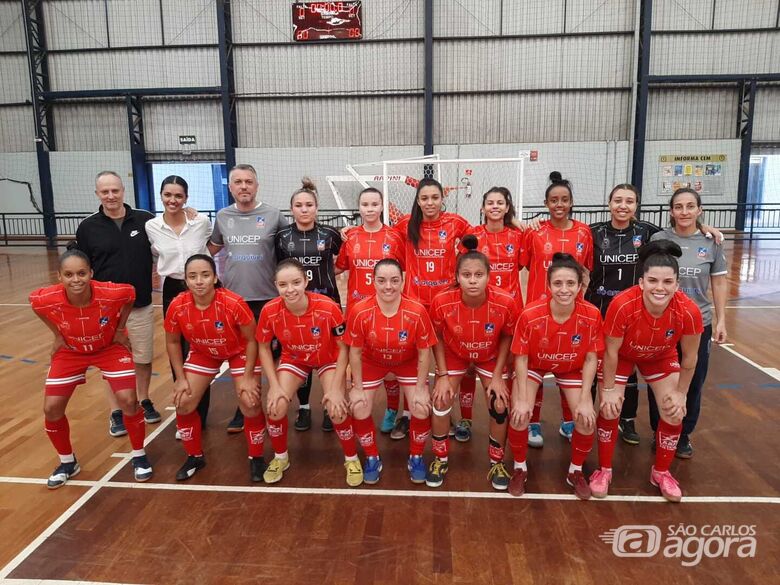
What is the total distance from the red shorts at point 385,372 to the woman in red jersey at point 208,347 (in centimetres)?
71

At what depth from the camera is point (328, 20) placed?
1534cm

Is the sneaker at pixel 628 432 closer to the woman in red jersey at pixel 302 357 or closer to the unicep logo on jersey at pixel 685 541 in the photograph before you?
the unicep logo on jersey at pixel 685 541

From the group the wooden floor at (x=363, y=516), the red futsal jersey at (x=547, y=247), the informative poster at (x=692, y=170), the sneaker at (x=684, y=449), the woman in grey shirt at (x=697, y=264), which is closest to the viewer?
the wooden floor at (x=363, y=516)

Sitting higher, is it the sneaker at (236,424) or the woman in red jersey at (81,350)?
the woman in red jersey at (81,350)

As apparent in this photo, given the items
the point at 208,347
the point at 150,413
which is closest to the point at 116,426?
the point at 150,413

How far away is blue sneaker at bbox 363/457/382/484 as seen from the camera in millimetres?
3412

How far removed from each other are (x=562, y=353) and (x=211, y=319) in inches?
85.6

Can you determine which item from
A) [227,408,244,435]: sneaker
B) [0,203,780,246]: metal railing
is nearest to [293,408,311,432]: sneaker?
[227,408,244,435]: sneaker

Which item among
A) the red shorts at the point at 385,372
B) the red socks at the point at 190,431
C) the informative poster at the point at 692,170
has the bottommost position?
the red socks at the point at 190,431

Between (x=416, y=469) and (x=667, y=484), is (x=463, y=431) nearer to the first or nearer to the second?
(x=416, y=469)

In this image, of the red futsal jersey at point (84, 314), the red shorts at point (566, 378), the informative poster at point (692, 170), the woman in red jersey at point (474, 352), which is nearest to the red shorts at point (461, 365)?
the woman in red jersey at point (474, 352)

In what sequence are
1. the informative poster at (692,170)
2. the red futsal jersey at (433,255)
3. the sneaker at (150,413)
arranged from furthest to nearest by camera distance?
the informative poster at (692,170) → the sneaker at (150,413) → the red futsal jersey at (433,255)

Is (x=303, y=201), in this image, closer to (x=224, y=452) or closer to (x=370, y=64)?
(x=224, y=452)

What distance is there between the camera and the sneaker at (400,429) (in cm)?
407
